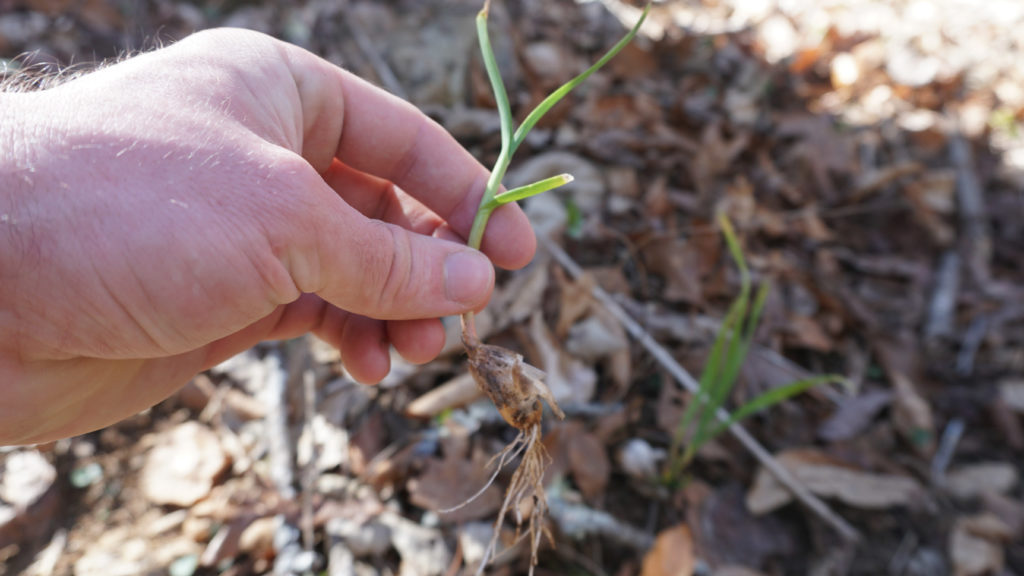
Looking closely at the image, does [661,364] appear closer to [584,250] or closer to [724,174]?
[584,250]

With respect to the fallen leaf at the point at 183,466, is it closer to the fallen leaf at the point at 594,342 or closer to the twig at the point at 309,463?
the twig at the point at 309,463

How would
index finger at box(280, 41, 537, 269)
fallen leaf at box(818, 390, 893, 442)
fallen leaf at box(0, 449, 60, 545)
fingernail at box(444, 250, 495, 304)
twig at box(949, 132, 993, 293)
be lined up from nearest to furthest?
fingernail at box(444, 250, 495, 304) → index finger at box(280, 41, 537, 269) → fallen leaf at box(0, 449, 60, 545) → fallen leaf at box(818, 390, 893, 442) → twig at box(949, 132, 993, 293)

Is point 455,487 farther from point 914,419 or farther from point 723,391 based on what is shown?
point 914,419

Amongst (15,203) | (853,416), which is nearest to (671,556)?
(853,416)

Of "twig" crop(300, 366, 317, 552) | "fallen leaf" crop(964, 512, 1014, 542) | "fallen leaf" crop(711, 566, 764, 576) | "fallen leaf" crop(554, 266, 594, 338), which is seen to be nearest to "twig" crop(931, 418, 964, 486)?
"fallen leaf" crop(964, 512, 1014, 542)

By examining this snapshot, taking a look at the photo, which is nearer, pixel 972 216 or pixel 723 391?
pixel 723 391

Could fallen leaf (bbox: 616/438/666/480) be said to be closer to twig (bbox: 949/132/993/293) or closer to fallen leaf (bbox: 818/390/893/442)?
fallen leaf (bbox: 818/390/893/442)
